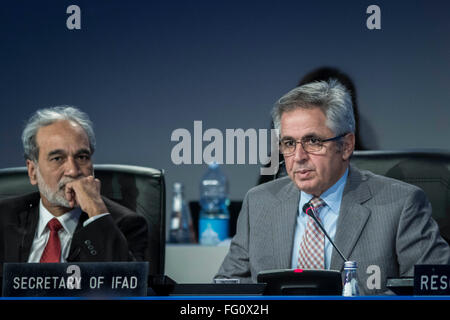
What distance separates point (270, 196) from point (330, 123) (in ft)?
1.08

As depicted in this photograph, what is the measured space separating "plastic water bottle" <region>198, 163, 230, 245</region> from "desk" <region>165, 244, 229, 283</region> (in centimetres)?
5

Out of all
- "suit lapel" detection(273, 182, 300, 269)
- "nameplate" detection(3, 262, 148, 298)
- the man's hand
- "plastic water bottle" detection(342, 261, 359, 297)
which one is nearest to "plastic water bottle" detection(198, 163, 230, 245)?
"suit lapel" detection(273, 182, 300, 269)

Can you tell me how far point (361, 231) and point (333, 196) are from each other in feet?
0.52

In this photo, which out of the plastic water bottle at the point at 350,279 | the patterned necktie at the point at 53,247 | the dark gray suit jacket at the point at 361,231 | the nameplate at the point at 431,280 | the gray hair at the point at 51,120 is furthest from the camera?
the gray hair at the point at 51,120

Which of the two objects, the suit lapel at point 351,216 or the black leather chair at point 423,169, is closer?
the suit lapel at point 351,216

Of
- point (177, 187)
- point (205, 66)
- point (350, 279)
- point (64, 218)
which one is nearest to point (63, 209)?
point (64, 218)

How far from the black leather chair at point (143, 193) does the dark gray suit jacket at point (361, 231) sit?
0.87 feet

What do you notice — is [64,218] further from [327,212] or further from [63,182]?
[327,212]

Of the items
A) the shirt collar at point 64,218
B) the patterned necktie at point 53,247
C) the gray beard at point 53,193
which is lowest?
the patterned necktie at point 53,247

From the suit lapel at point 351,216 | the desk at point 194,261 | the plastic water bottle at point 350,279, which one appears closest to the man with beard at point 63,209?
the desk at point 194,261

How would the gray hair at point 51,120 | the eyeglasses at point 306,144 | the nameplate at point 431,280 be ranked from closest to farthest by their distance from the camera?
the nameplate at point 431,280 < the eyeglasses at point 306,144 < the gray hair at point 51,120

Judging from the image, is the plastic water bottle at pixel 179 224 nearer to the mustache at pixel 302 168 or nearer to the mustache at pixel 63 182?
the mustache at pixel 63 182

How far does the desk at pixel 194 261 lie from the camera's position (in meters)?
2.32
